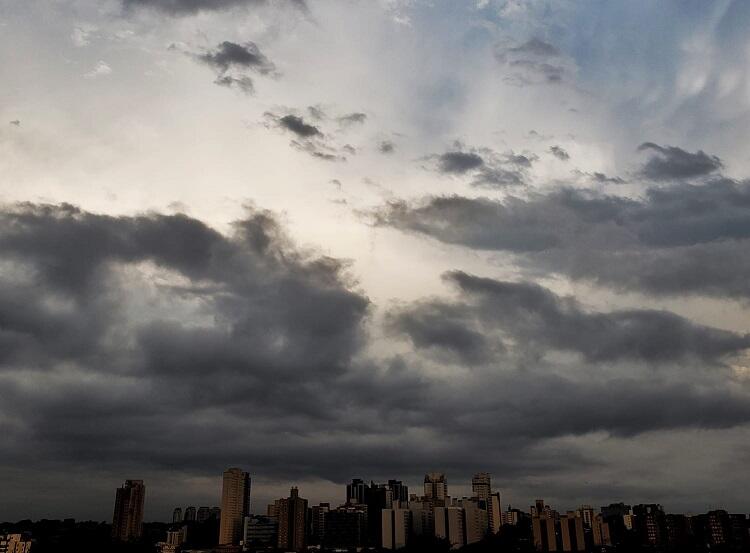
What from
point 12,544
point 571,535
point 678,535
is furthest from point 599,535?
point 12,544

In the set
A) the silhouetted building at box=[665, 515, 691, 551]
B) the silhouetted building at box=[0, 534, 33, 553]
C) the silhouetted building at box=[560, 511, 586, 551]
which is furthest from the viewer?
the silhouetted building at box=[665, 515, 691, 551]

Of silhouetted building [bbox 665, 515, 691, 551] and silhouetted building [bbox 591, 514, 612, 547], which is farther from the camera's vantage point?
silhouetted building [bbox 665, 515, 691, 551]

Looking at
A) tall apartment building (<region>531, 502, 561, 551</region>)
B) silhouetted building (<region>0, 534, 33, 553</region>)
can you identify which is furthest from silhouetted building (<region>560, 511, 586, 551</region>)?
silhouetted building (<region>0, 534, 33, 553</region>)

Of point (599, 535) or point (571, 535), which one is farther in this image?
point (599, 535)

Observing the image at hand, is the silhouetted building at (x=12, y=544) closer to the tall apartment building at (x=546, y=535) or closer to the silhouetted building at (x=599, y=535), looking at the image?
the tall apartment building at (x=546, y=535)

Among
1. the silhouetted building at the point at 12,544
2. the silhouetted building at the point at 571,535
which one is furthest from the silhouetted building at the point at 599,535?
the silhouetted building at the point at 12,544

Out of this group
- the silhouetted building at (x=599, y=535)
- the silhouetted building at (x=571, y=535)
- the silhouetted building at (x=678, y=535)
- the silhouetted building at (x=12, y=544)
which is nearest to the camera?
the silhouetted building at (x=12, y=544)

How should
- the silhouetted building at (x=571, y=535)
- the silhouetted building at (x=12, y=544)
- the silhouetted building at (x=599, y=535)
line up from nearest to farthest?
the silhouetted building at (x=12, y=544)
the silhouetted building at (x=571, y=535)
the silhouetted building at (x=599, y=535)

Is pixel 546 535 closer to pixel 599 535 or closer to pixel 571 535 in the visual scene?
pixel 571 535

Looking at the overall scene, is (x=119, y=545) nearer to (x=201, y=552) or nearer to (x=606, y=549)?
(x=201, y=552)

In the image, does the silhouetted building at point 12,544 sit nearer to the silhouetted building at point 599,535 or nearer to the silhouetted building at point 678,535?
the silhouetted building at point 599,535

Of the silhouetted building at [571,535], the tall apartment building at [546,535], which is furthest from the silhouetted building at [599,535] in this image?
the tall apartment building at [546,535]

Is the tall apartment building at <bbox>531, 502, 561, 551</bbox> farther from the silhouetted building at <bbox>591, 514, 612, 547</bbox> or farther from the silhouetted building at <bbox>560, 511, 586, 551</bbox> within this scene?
the silhouetted building at <bbox>591, 514, 612, 547</bbox>

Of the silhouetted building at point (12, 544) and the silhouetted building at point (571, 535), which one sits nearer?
the silhouetted building at point (12, 544)
